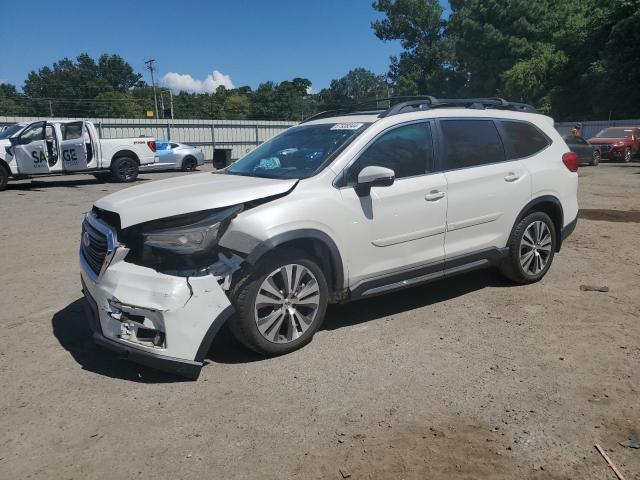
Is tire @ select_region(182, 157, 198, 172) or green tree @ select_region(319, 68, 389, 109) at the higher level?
green tree @ select_region(319, 68, 389, 109)

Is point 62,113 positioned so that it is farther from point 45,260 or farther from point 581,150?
point 45,260

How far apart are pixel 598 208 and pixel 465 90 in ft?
160

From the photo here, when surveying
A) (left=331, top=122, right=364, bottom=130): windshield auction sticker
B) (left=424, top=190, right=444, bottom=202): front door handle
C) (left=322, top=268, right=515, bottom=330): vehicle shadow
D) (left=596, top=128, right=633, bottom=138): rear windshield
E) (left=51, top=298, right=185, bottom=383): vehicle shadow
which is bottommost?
(left=322, top=268, right=515, bottom=330): vehicle shadow

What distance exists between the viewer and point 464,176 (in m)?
4.70

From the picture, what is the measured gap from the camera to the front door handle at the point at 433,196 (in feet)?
14.5

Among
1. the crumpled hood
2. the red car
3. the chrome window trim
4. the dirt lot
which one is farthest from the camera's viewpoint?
the red car

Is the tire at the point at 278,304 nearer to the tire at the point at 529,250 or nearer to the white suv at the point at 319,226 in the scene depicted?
the white suv at the point at 319,226

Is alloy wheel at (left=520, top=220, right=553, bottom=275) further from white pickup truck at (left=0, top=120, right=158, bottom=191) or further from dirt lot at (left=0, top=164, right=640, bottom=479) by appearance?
white pickup truck at (left=0, top=120, right=158, bottom=191)

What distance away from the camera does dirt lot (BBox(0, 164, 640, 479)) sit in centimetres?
263

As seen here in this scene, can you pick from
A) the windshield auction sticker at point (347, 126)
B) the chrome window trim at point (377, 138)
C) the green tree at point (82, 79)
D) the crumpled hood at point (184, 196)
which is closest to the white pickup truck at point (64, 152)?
the crumpled hood at point (184, 196)

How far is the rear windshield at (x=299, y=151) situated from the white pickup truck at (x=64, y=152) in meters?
11.9

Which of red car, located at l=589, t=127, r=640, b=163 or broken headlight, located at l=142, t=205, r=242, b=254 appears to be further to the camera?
red car, located at l=589, t=127, r=640, b=163

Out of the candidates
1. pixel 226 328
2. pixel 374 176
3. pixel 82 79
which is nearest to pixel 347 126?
pixel 374 176

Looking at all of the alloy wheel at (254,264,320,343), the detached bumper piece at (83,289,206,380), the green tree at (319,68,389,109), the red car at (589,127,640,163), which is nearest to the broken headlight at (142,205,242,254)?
the alloy wheel at (254,264,320,343)
